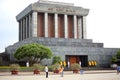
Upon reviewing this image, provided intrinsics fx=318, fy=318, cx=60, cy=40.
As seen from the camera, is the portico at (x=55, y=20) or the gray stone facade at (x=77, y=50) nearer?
the gray stone facade at (x=77, y=50)

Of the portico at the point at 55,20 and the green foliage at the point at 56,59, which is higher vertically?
the portico at the point at 55,20

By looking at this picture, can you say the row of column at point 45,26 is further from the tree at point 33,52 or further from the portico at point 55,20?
the tree at point 33,52

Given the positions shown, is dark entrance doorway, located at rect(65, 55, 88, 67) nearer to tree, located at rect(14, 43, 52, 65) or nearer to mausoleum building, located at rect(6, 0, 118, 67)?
mausoleum building, located at rect(6, 0, 118, 67)

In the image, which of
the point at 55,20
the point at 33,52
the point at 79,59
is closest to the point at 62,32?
the point at 55,20

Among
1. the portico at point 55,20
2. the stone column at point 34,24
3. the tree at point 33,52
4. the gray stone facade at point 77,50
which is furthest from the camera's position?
the portico at point 55,20

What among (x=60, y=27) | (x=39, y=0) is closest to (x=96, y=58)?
(x=60, y=27)

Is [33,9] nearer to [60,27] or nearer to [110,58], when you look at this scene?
[60,27]

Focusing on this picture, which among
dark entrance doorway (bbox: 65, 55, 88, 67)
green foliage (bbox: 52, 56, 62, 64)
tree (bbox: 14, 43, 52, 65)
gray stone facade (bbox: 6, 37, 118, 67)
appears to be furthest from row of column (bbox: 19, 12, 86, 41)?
tree (bbox: 14, 43, 52, 65)

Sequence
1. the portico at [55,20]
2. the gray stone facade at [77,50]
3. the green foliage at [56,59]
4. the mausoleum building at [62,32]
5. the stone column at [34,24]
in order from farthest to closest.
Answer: the portico at [55,20], the stone column at [34,24], the mausoleum building at [62,32], the gray stone facade at [77,50], the green foliage at [56,59]

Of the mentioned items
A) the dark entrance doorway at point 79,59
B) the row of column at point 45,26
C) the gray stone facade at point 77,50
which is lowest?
the dark entrance doorway at point 79,59

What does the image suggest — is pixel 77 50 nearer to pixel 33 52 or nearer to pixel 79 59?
pixel 79 59

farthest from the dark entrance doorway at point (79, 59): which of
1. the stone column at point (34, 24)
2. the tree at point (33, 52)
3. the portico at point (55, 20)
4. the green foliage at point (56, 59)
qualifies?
the stone column at point (34, 24)

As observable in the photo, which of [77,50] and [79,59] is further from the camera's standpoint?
[79,59]

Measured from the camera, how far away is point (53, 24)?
7750 centimetres
